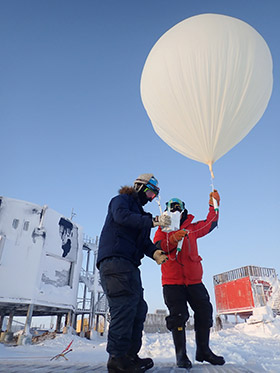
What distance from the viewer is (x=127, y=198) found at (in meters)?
2.59

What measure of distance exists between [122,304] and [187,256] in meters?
1.56

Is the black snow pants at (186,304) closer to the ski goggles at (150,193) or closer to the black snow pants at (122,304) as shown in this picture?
the black snow pants at (122,304)

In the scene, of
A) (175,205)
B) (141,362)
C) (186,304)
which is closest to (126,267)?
(141,362)

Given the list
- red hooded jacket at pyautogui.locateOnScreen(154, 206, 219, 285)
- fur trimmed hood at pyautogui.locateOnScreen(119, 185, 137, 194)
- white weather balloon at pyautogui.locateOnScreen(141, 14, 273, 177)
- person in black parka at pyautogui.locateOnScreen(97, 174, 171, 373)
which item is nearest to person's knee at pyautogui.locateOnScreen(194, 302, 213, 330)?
red hooded jacket at pyautogui.locateOnScreen(154, 206, 219, 285)

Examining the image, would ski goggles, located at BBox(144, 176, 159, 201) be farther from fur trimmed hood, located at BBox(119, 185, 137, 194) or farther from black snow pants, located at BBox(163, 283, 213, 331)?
black snow pants, located at BBox(163, 283, 213, 331)

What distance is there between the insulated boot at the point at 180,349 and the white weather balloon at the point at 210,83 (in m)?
2.40

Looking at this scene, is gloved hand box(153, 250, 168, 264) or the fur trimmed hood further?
the fur trimmed hood

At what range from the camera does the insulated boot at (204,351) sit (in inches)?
106

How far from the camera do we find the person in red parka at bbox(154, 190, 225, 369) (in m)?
2.91

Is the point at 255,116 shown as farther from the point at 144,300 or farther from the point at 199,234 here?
the point at 144,300

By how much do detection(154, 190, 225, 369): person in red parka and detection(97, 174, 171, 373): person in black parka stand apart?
1.93ft

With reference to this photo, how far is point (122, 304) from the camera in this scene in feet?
6.61

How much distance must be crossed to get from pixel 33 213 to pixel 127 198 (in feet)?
71.6

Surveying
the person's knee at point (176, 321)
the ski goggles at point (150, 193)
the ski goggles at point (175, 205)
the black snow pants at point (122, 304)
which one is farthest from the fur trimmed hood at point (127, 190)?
the person's knee at point (176, 321)
